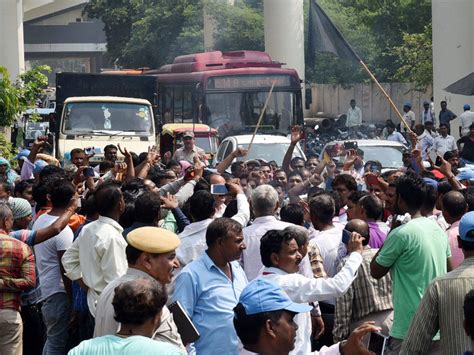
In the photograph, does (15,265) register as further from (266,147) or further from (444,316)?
(266,147)

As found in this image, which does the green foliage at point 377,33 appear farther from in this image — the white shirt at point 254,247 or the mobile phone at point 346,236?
the mobile phone at point 346,236

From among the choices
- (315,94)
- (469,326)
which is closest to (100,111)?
(469,326)

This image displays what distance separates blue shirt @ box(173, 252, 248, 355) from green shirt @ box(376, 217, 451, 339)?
39.6 inches

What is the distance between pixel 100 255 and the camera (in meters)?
7.73

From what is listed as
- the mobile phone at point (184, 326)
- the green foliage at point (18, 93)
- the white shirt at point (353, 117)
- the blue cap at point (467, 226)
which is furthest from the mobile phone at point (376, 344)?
the white shirt at point (353, 117)

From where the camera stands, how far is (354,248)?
6949 millimetres

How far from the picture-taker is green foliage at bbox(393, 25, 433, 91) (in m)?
42.1

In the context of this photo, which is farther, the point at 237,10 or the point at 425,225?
the point at 237,10

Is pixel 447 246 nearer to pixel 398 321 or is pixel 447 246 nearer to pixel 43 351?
pixel 398 321

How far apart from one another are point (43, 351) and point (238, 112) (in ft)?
64.4

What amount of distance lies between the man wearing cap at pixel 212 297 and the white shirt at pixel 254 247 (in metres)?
1.33

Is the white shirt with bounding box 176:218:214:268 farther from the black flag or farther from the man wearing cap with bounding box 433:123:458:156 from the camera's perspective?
the black flag

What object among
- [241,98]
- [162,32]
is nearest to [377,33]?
[162,32]

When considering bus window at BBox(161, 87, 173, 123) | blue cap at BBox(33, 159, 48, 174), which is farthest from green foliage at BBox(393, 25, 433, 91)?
blue cap at BBox(33, 159, 48, 174)
